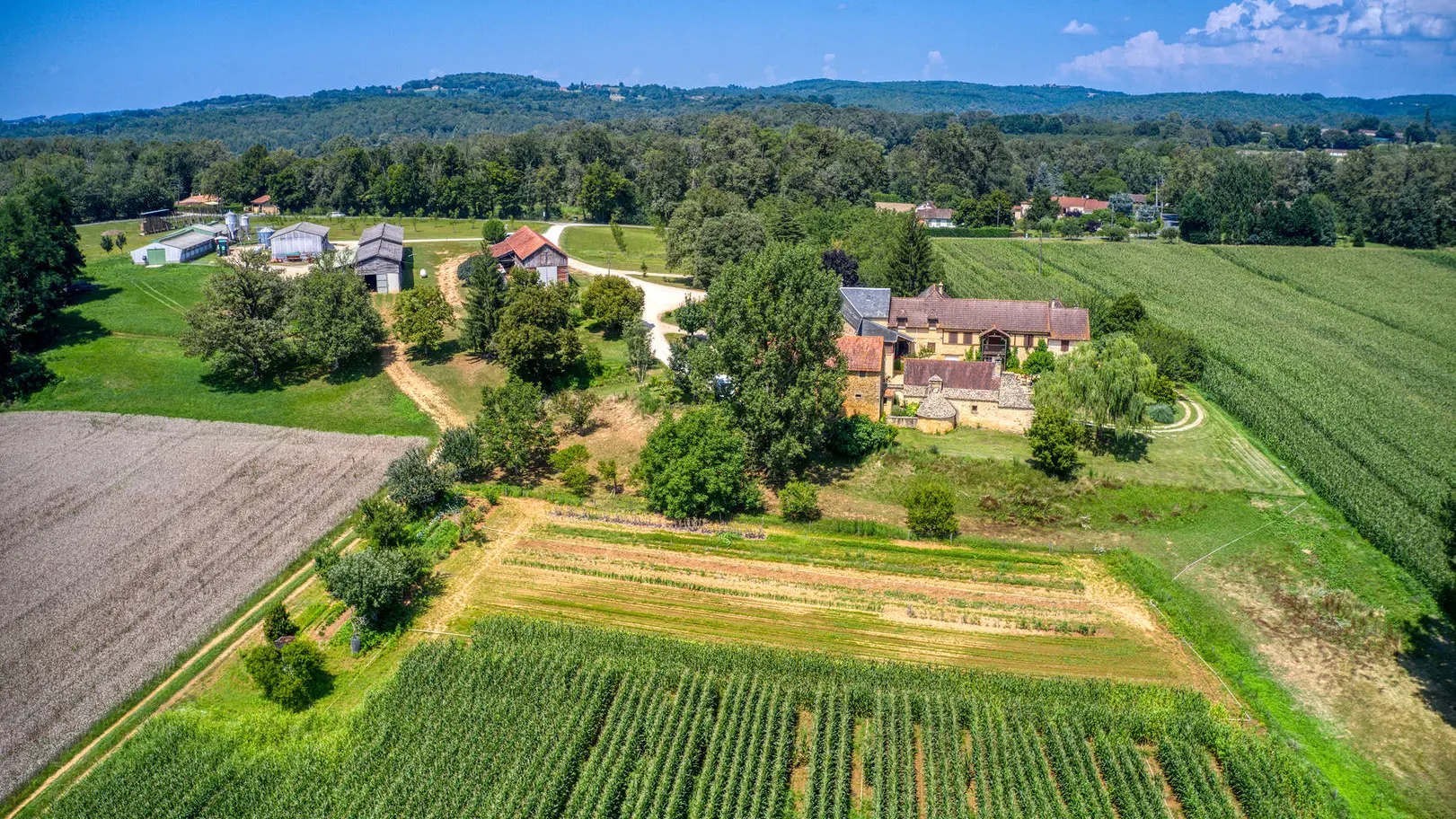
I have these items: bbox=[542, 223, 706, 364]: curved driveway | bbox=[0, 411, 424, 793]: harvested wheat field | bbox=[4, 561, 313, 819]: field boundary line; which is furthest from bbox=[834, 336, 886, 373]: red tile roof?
bbox=[4, 561, 313, 819]: field boundary line

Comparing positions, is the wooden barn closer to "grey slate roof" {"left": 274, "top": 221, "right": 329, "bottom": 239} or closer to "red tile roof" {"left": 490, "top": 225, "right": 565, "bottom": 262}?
"red tile roof" {"left": 490, "top": 225, "right": 565, "bottom": 262}

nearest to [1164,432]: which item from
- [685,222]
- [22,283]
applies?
[685,222]

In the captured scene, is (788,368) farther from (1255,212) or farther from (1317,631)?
(1255,212)

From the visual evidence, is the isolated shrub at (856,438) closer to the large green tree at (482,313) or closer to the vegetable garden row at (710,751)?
the vegetable garden row at (710,751)

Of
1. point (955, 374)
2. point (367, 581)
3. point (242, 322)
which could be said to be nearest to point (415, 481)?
point (367, 581)

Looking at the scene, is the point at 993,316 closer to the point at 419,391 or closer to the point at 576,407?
the point at 576,407
